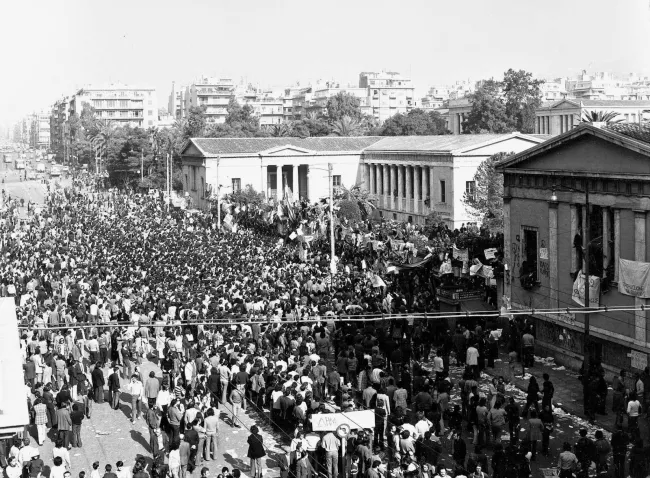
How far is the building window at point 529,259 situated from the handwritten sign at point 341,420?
1275 cm

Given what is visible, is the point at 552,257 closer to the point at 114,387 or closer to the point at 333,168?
the point at 114,387

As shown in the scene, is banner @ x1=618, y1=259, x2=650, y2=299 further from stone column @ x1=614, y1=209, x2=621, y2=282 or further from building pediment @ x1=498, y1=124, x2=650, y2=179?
building pediment @ x1=498, y1=124, x2=650, y2=179

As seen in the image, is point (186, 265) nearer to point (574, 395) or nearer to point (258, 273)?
point (258, 273)

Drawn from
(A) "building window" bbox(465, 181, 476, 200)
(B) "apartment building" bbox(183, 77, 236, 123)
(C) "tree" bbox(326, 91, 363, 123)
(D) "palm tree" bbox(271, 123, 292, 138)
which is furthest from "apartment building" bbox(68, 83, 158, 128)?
(A) "building window" bbox(465, 181, 476, 200)

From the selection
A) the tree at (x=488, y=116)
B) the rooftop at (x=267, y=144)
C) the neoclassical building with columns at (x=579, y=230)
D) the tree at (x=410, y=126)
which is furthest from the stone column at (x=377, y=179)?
the neoclassical building with columns at (x=579, y=230)

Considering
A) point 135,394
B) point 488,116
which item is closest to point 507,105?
point 488,116

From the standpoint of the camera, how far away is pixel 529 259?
102 feet

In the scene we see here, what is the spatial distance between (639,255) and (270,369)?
9.94 metres

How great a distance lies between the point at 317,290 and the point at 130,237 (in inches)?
811

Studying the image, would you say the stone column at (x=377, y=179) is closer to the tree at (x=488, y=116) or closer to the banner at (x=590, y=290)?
the tree at (x=488, y=116)

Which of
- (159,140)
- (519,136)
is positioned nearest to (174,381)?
(519,136)

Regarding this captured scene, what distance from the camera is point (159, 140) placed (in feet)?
355

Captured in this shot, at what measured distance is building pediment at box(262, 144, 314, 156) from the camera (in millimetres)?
80125

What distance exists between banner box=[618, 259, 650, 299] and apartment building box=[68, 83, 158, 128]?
163642 millimetres
